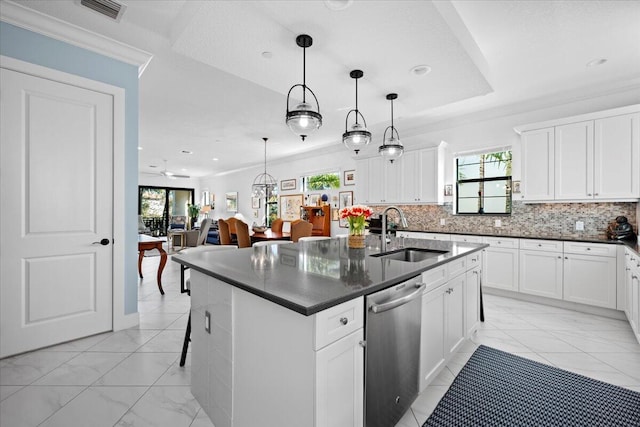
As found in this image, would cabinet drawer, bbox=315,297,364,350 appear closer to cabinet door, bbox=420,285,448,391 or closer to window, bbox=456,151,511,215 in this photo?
cabinet door, bbox=420,285,448,391

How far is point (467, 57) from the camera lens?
2.42 m

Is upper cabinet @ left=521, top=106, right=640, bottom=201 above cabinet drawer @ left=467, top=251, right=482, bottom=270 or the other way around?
above

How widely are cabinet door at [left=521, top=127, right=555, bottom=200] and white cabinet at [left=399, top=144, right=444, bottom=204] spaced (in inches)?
48.3

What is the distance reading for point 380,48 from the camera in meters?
2.30

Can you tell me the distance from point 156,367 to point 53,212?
165 centimetres

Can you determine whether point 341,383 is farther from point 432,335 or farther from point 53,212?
point 53,212

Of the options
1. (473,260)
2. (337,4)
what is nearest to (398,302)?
(473,260)

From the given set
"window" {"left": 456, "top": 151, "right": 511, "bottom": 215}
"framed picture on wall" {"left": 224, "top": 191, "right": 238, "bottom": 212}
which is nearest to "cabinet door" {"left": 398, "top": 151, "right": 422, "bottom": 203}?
"window" {"left": 456, "top": 151, "right": 511, "bottom": 215}

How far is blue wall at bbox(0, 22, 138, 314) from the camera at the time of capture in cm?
235

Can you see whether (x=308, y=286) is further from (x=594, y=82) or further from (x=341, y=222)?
(x=341, y=222)

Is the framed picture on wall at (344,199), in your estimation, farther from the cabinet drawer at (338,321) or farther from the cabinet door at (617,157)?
the cabinet drawer at (338,321)

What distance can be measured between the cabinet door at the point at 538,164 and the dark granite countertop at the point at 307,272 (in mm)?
2404

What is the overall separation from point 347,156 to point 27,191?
5.42 metres

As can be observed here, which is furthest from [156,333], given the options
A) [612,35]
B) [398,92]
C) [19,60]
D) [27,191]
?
[612,35]
